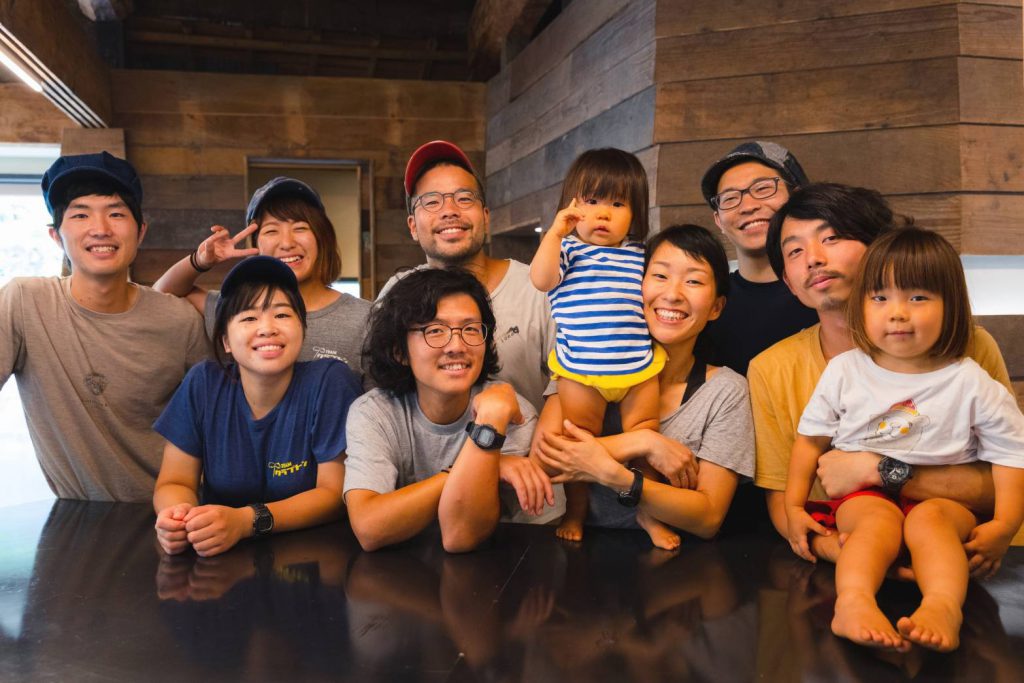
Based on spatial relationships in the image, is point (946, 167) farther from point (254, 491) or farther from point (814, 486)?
point (254, 491)

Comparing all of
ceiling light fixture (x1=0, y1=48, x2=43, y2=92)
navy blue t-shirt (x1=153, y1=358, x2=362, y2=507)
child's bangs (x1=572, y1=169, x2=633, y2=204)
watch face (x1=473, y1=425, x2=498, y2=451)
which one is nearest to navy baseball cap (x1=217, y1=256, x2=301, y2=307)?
navy blue t-shirt (x1=153, y1=358, x2=362, y2=507)

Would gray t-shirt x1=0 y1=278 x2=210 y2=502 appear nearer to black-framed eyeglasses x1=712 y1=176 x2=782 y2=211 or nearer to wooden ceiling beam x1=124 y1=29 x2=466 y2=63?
black-framed eyeglasses x1=712 y1=176 x2=782 y2=211

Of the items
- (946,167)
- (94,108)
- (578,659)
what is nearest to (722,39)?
(946,167)

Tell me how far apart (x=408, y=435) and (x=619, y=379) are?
534 millimetres

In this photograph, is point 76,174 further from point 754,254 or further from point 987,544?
point 987,544

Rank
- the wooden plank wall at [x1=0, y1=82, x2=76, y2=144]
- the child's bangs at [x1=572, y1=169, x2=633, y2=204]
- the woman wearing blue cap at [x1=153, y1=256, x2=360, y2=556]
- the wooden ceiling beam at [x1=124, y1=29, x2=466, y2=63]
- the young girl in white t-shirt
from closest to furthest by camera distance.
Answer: the young girl in white t-shirt → the woman wearing blue cap at [x1=153, y1=256, x2=360, y2=556] → the child's bangs at [x1=572, y1=169, x2=633, y2=204] → the wooden plank wall at [x1=0, y1=82, x2=76, y2=144] → the wooden ceiling beam at [x1=124, y1=29, x2=466, y2=63]

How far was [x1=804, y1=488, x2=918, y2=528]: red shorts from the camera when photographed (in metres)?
1.60

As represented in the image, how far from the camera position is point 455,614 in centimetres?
137

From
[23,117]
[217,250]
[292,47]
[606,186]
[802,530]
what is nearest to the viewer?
[802,530]

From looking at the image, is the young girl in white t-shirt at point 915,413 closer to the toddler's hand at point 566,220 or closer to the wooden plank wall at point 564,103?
the toddler's hand at point 566,220

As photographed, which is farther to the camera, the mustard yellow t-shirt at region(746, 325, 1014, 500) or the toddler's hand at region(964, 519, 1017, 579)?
the mustard yellow t-shirt at region(746, 325, 1014, 500)

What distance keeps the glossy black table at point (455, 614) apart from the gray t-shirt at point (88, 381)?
1.85 ft

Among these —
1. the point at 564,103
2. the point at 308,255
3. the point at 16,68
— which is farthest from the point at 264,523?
the point at 564,103

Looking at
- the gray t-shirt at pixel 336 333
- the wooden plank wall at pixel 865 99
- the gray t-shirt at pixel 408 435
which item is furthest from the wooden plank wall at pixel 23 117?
the gray t-shirt at pixel 408 435
